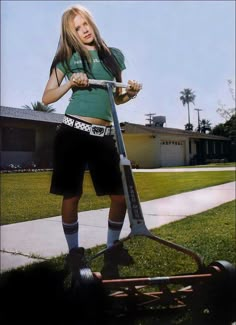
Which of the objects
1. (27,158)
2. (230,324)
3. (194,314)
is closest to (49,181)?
(27,158)

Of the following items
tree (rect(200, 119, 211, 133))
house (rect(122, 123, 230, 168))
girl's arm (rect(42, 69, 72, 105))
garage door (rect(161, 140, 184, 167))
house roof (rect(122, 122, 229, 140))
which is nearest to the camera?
girl's arm (rect(42, 69, 72, 105))

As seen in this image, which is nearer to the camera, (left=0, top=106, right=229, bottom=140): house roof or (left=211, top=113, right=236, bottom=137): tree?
(left=0, top=106, right=229, bottom=140): house roof

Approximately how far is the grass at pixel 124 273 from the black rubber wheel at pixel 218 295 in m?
0.18

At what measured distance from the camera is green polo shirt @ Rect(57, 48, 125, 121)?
228 centimetres

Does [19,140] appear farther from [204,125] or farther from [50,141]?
[204,125]

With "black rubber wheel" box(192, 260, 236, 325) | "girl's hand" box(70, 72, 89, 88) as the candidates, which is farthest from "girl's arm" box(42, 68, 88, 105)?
"black rubber wheel" box(192, 260, 236, 325)

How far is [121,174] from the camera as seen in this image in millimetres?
2252

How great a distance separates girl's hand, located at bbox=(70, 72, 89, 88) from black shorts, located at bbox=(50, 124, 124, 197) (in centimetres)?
24

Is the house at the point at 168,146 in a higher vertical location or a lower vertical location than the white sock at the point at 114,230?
higher

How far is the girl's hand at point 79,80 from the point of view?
2.19 metres

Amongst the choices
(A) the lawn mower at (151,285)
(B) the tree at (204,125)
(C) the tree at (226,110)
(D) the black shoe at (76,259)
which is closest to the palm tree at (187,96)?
(B) the tree at (204,125)

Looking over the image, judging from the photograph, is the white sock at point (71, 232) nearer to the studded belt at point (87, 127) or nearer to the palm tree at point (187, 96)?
the studded belt at point (87, 127)

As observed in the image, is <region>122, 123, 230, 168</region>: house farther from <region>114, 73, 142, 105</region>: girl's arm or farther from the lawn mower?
the lawn mower

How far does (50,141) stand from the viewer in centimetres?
260
